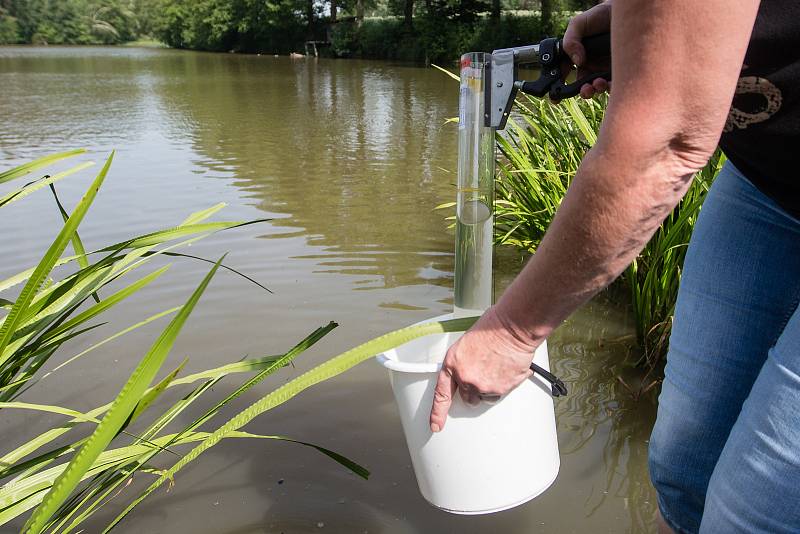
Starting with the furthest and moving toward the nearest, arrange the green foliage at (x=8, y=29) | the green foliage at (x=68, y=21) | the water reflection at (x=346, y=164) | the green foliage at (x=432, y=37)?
the green foliage at (x=68, y=21) → the green foliage at (x=8, y=29) → the green foliage at (x=432, y=37) → the water reflection at (x=346, y=164)

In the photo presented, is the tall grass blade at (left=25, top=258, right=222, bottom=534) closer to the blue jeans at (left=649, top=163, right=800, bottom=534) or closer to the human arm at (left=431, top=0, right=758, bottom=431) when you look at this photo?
the human arm at (left=431, top=0, right=758, bottom=431)

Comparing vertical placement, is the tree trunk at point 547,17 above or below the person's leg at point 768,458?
above

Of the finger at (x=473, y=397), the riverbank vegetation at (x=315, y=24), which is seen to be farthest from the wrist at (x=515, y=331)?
the riverbank vegetation at (x=315, y=24)

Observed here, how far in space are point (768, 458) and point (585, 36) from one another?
946 mm

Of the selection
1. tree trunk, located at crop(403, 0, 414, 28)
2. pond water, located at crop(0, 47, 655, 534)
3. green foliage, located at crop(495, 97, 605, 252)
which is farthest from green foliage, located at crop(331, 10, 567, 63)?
green foliage, located at crop(495, 97, 605, 252)

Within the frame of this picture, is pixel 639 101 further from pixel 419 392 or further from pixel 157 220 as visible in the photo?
pixel 157 220

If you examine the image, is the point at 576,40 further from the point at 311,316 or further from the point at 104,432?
the point at 311,316

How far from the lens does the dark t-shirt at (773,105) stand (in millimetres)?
933

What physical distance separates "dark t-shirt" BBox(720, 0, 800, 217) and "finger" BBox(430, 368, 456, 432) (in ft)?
1.92

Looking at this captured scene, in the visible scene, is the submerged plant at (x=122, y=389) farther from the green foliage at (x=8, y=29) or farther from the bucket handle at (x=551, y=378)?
the green foliage at (x=8, y=29)

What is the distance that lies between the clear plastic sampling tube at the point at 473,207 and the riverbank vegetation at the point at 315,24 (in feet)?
78.5

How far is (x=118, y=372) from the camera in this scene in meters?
2.80

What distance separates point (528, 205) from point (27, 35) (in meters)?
70.4

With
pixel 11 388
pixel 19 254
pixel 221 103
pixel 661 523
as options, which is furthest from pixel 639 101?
pixel 221 103
